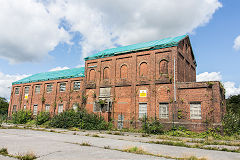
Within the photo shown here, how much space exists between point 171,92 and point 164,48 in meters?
4.60

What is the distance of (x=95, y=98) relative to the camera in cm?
2253

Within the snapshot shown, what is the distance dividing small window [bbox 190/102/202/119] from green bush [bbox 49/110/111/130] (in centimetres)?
856

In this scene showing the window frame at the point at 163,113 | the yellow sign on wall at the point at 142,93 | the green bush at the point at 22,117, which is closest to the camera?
the window frame at the point at 163,113

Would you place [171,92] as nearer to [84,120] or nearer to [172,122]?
[172,122]

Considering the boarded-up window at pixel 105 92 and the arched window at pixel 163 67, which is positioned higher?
the arched window at pixel 163 67

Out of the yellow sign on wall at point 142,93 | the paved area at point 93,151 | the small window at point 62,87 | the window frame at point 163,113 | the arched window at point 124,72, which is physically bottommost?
the paved area at point 93,151

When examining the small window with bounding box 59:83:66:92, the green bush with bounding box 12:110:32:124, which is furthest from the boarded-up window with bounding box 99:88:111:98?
the green bush with bounding box 12:110:32:124

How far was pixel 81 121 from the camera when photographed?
806 inches

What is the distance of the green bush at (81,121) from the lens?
1998cm

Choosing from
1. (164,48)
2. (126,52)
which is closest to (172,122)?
(164,48)

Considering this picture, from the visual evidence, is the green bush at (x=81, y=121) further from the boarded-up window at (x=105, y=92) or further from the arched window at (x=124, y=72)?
the arched window at (x=124, y=72)

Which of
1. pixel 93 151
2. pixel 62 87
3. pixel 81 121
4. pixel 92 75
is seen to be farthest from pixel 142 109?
pixel 62 87

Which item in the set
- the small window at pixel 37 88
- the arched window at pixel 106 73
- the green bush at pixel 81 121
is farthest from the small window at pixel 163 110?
the small window at pixel 37 88

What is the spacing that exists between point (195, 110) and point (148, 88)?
16.2 ft
